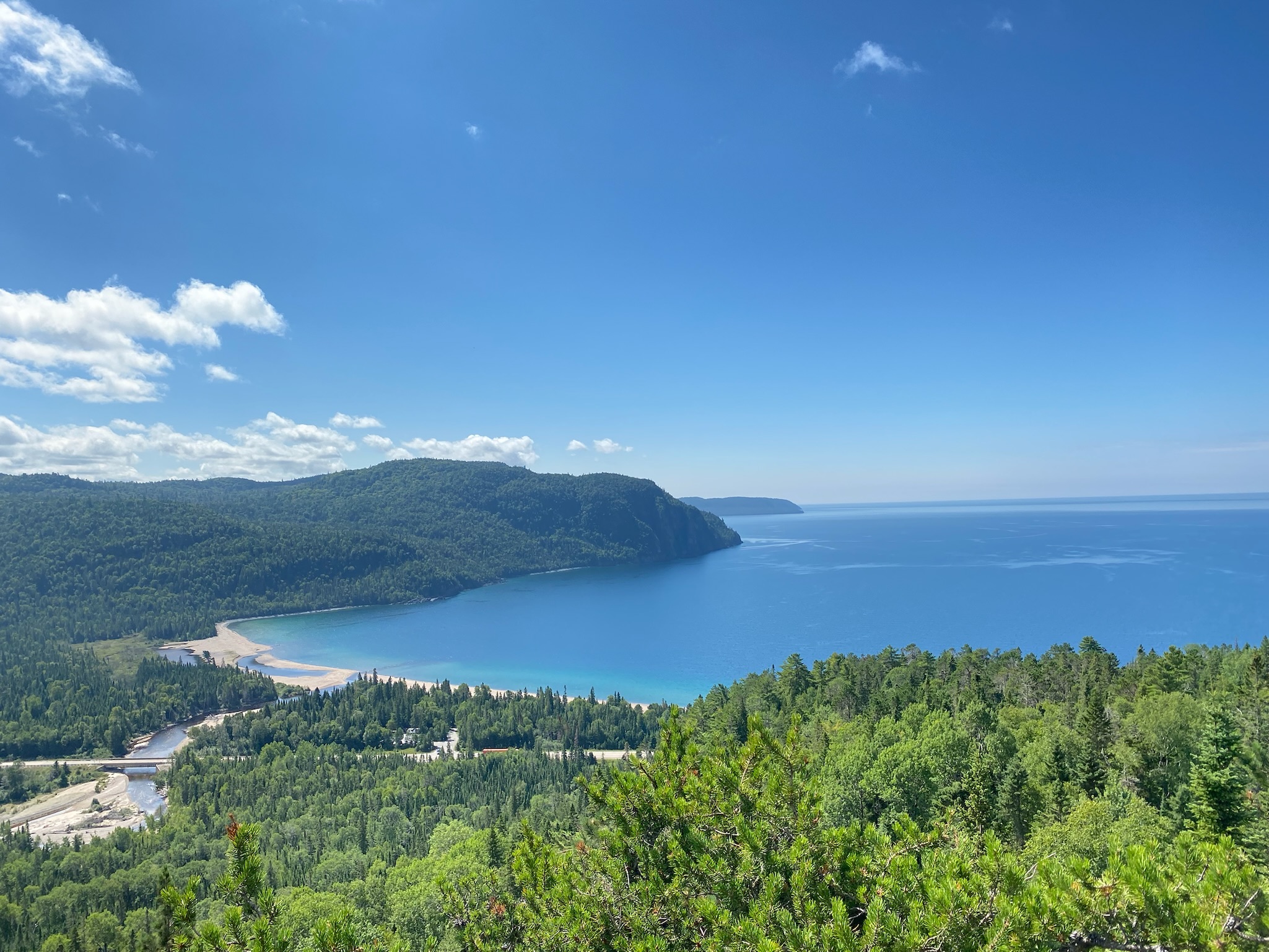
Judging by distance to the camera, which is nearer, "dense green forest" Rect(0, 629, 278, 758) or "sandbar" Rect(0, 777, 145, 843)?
"sandbar" Rect(0, 777, 145, 843)

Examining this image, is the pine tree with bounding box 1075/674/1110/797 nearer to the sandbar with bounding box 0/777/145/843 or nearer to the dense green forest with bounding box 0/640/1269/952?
the dense green forest with bounding box 0/640/1269/952

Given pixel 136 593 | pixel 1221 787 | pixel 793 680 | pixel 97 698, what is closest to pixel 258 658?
pixel 97 698

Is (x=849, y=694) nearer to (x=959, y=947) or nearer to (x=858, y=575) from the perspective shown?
(x=959, y=947)

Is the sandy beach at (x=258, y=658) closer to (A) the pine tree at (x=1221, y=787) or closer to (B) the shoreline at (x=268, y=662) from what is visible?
(B) the shoreline at (x=268, y=662)

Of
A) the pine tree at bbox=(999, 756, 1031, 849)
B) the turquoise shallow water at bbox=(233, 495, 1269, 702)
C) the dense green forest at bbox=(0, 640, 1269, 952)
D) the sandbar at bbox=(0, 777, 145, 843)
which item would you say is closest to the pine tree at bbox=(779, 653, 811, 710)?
the dense green forest at bbox=(0, 640, 1269, 952)

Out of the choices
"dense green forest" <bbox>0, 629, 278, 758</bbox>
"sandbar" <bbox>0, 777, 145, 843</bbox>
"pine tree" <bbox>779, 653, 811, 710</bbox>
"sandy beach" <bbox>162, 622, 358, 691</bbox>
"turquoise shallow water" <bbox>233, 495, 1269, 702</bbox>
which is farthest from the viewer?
"sandy beach" <bbox>162, 622, 358, 691</bbox>

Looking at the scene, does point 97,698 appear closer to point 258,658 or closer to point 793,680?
point 258,658

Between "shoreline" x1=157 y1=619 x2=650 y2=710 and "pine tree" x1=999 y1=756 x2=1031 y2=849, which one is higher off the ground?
"pine tree" x1=999 y1=756 x2=1031 y2=849
